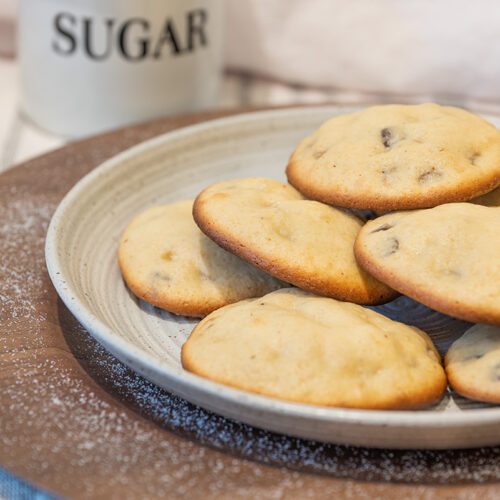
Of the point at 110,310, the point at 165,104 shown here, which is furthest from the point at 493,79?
the point at 110,310

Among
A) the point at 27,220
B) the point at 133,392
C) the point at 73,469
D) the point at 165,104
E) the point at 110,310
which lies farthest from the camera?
the point at 165,104

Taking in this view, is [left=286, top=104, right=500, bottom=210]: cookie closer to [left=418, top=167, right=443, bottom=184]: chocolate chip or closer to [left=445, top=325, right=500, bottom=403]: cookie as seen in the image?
[left=418, top=167, right=443, bottom=184]: chocolate chip

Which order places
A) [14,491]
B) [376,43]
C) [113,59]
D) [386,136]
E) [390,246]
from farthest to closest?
[376,43], [113,59], [386,136], [390,246], [14,491]

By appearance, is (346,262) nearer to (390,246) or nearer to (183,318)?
(390,246)

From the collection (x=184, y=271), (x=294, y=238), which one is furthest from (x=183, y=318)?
(x=294, y=238)

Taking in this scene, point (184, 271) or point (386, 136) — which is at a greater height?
point (386, 136)

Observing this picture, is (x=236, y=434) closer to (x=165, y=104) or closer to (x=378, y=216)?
(x=378, y=216)
